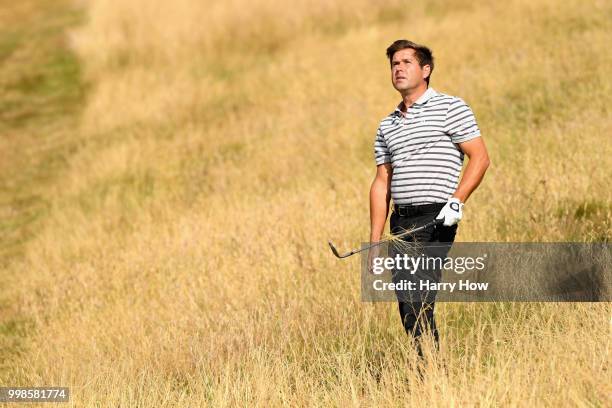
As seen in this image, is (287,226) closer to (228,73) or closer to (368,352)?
(368,352)

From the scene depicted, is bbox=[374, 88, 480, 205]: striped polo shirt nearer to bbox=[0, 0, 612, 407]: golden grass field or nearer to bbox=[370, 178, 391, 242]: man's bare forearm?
bbox=[370, 178, 391, 242]: man's bare forearm

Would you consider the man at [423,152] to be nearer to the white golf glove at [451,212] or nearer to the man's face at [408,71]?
the man's face at [408,71]

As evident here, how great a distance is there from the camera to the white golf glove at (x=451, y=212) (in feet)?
14.3

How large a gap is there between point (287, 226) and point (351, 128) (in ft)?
11.7

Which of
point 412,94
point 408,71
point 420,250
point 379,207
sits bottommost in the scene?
point 420,250

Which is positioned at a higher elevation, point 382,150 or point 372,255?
point 382,150

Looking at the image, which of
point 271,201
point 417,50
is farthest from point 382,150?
point 271,201

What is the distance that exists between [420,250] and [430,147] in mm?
563

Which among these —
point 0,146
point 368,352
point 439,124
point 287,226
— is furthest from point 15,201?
point 439,124

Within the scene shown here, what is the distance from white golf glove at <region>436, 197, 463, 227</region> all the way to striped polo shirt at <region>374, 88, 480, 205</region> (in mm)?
261

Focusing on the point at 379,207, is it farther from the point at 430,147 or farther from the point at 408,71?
the point at 408,71

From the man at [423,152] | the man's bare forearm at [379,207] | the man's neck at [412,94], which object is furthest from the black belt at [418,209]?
the man's neck at [412,94]

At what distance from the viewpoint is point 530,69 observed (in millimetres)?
11484

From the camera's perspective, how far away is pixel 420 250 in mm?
4688
